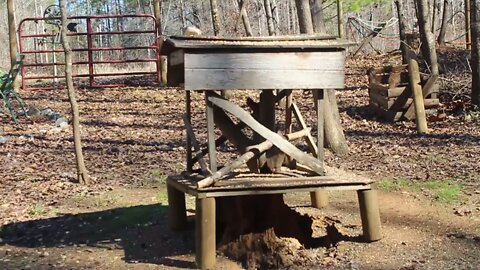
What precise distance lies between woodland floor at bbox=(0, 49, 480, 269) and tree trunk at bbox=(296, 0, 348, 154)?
0.23 metres

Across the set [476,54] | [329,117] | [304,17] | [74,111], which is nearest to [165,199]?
[74,111]

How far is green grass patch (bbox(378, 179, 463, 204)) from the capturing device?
7539 millimetres

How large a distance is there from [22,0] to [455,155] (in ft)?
215

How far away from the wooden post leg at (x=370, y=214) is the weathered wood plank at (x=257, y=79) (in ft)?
3.31

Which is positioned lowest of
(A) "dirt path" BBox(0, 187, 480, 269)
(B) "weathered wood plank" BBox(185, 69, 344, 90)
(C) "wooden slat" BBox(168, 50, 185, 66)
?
(A) "dirt path" BBox(0, 187, 480, 269)

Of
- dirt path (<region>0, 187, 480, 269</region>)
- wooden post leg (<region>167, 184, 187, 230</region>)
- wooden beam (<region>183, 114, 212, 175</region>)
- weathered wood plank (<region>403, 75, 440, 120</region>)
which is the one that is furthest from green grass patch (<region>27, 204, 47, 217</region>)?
weathered wood plank (<region>403, 75, 440, 120</region>)

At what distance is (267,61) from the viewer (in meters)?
5.62

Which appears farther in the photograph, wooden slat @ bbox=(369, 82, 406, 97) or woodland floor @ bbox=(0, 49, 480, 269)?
wooden slat @ bbox=(369, 82, 406, 97)

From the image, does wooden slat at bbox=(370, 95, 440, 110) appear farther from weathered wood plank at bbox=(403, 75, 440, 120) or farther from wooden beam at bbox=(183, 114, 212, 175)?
wooden beam at bbox=(183, 114, 212, 175)

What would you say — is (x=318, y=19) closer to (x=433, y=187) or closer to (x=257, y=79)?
(x=433, y=187)

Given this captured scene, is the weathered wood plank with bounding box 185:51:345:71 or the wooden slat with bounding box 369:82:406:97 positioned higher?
the weathered wood plank with bounding box 185:51:345:71

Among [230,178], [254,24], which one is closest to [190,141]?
[230,178]

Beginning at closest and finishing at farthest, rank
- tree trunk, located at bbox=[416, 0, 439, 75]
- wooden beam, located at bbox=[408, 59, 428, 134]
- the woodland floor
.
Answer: the woodland floor → wooden beam, located at bbox=[408, 59, 428, 134] → tree trunk, located at bbox=[416, 0, 439, 75]

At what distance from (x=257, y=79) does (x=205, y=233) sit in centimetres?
133
